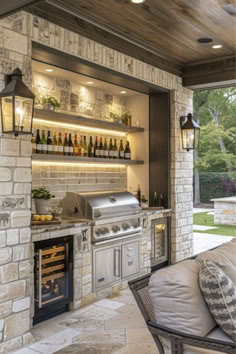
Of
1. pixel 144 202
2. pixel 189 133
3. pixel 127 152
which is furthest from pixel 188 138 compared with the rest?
pixel 144 202

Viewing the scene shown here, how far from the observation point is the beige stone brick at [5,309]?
2.82 metres

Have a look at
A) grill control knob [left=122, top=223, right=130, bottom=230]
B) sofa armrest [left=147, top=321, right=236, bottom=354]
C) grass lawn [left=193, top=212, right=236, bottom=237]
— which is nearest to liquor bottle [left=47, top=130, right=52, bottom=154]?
grill control knob [left=122, top=223, right=130, bottom=230]

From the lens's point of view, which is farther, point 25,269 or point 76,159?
point 76,159

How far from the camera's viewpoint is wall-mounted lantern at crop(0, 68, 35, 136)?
277 centimetres

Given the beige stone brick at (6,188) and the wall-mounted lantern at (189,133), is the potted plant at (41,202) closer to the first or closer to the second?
the beige stone brick at (6,188)

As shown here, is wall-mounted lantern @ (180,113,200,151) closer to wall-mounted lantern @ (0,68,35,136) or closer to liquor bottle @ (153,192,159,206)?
liquor bottle @ (153,192,159,206)

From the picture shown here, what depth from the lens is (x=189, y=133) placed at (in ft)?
17.1

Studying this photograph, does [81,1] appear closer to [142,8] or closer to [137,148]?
[142,8]

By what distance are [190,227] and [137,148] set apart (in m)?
1.48

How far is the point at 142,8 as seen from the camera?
3.52 meters

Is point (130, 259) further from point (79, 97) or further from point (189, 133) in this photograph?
point (79, 97)

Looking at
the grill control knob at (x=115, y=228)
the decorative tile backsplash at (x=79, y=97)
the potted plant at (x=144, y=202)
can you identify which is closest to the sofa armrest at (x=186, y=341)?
the grill control knob at (x=115, y=228)

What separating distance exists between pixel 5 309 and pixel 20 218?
718mm

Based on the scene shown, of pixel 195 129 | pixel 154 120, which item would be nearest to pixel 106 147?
pixel 154 120
